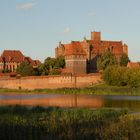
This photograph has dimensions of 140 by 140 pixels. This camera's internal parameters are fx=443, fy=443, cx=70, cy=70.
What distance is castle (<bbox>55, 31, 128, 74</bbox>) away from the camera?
85.8 meters

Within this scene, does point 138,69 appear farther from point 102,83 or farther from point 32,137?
point 32,137

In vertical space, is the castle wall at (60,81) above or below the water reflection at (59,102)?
above

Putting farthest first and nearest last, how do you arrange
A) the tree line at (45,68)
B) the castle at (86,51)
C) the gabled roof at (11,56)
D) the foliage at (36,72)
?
1. the gabled roof at (11,56)
2. the castle at (86,51)
3. the foliage at (36,72)
4. the tree line at (45,68)

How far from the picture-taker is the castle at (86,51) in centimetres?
8575

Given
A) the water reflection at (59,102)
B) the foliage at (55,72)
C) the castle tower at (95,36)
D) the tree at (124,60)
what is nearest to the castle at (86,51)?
the castle tower at (95,36)

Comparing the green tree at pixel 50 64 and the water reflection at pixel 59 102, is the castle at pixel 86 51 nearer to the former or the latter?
the green tree at pixel 50 64

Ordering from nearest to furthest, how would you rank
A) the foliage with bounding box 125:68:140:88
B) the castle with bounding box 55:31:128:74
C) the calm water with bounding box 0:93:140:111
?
the calm water with bounding box 0:93:140:111, the foliage with bounding box 125:68:140:88, the castle with bounding box 55:31:128:74

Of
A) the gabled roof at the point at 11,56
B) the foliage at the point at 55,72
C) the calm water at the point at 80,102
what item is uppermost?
the gabled roof at the point at 11,56

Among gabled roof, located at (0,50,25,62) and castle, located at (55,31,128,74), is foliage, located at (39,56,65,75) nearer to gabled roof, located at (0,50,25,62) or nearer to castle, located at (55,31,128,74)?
castle, located at (55,31,128,74)

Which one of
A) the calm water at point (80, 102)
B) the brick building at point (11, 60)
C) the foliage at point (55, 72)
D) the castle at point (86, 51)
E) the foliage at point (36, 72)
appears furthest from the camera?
the brick building at point (11, 60)

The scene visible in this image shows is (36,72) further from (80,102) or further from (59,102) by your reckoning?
(80,102)

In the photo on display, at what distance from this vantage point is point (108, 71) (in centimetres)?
6388

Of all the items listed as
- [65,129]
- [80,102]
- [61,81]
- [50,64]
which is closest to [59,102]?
[80,102]

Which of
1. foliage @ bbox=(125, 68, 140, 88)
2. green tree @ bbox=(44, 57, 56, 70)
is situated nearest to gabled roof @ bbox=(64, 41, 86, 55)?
green tree @ bbox=(44, 57, 56, 70)
